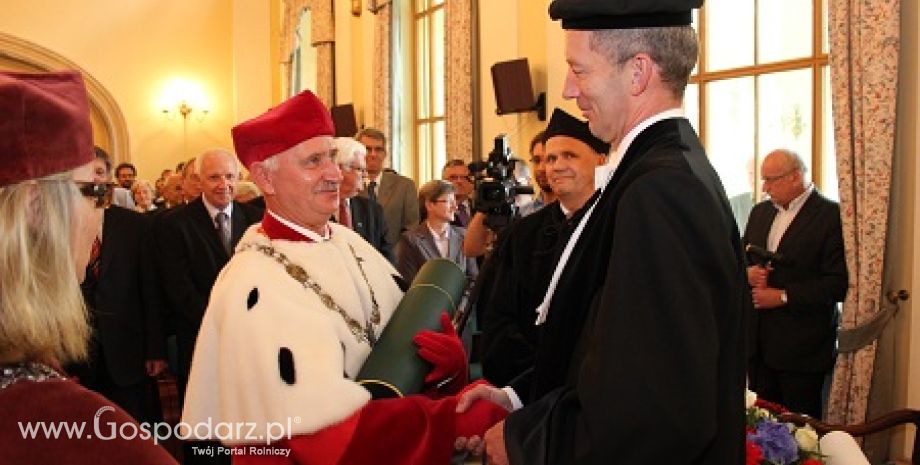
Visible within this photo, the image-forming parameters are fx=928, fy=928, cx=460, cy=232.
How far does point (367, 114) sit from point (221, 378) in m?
9.77

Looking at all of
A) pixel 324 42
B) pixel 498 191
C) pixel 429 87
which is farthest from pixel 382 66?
pixel 498 191

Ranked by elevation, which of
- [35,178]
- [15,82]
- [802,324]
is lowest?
[802,324]

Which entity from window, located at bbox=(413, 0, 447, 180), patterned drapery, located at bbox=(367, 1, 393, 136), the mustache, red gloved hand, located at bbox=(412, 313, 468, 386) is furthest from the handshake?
patterned drapery, located at bbox=(367, 1, 393, 136)

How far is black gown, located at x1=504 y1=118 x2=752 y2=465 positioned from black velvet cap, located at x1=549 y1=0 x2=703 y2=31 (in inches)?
8.1

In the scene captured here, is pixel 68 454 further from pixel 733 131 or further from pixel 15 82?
pixel 733 131

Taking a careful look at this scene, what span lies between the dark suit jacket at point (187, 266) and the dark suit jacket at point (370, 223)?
827 millimetres

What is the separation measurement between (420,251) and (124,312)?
1.64m

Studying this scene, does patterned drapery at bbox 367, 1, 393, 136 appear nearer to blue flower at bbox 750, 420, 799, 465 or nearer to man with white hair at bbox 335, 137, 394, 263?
man with white hair at bbox 335, 137, 394, 263

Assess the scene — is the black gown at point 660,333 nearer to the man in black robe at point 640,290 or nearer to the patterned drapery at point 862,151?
the man in black robe at point 640,290

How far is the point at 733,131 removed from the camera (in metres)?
6.23

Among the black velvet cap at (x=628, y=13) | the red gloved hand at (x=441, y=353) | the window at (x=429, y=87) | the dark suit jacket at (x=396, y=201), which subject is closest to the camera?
the black velvet cap at (x=628, y=13)

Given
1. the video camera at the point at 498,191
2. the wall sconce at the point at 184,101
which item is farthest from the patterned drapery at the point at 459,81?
the wall sconce at the point at 184,101

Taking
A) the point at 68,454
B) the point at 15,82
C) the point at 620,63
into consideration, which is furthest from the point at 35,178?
the point at 620,63

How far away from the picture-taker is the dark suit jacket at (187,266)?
4680 mm
